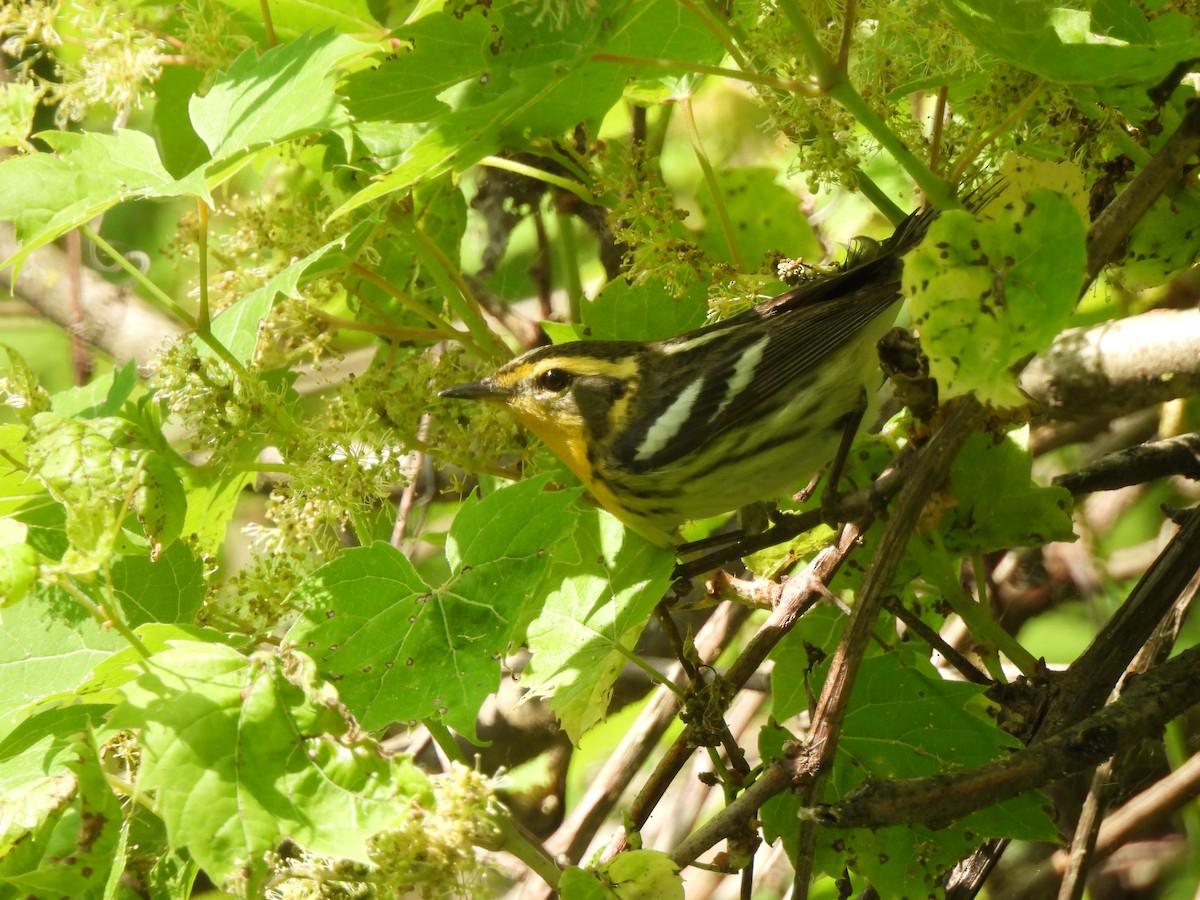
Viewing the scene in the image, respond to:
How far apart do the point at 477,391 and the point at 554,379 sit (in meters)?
0.52

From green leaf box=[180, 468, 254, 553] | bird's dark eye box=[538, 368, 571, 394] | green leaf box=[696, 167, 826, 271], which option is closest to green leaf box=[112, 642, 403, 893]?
green leaf box=[180, 468, 254, 553]

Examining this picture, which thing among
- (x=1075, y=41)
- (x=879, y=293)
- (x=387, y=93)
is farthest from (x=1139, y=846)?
(x=387, y=93)

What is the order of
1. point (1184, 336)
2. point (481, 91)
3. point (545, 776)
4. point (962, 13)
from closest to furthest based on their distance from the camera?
1. point (962, 13)
2. point (481, 91)
3. point (1184, 336)
4. point (545, 776)

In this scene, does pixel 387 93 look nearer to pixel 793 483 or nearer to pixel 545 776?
pixel 793 483

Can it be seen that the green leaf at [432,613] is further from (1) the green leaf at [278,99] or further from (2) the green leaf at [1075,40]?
(2) the green leaf at [1075,40]

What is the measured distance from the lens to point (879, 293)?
230cm

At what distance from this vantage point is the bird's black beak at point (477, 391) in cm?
201

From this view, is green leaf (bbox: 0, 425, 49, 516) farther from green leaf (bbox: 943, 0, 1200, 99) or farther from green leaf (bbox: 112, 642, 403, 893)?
green leaf (bbox: 943, 0, 1200, 99)

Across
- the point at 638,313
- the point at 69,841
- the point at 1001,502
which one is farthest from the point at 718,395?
the point at 69,841

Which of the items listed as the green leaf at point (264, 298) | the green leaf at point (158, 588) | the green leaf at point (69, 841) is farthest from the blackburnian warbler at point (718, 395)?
the green leaf at point (69, 841)

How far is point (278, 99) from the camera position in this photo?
1765 mm

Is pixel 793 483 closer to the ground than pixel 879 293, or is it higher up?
closer to the ground

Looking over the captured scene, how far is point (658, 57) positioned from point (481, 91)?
49 cm

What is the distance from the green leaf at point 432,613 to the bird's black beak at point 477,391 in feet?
1.36
